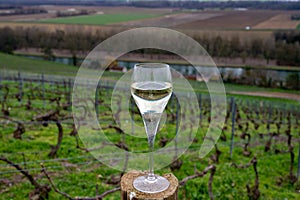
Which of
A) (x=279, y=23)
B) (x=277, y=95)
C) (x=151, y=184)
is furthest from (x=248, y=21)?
(x=151, y=184)

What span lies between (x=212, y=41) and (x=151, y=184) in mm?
28858

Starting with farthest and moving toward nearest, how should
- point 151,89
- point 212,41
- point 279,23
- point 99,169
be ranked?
1. point 279,23
2. point 212,41
3. point 99,169
4. point 151,89

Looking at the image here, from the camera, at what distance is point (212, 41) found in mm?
29719

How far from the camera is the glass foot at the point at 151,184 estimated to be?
6.04 feet

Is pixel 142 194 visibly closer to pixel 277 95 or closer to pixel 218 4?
pixel 277 95

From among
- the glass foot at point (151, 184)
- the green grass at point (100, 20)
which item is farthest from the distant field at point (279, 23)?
the glass foot at point (151, 184)

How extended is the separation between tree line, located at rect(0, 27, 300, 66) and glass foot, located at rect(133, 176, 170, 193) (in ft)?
93.4

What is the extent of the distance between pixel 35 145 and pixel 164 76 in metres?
6.94

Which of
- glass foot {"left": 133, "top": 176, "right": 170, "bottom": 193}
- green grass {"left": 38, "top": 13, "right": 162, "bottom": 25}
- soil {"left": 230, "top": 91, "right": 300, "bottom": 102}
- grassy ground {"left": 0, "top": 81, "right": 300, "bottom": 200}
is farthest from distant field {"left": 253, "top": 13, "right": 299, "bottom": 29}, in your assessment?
glass foot {"left": 133, "top": 176, "right": 170, "bottom": 193}

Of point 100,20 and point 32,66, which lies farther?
point 100,20

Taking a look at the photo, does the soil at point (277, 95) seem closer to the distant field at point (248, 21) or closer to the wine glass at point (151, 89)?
the distant field at point (248, 21)

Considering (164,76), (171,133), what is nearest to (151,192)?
(164,76)

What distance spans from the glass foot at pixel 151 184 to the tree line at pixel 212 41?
28481 mm

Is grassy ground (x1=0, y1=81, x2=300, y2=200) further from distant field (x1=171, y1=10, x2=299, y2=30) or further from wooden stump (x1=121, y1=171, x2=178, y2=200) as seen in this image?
distant field (x1=171, y1=10, x2=299, y2=30)
